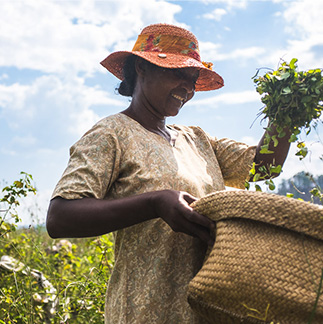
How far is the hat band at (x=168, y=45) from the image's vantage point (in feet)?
7.33

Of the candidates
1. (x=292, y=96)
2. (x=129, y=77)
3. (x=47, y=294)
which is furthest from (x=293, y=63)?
(x=47, y=294)

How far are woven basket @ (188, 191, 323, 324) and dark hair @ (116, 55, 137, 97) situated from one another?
1120mm

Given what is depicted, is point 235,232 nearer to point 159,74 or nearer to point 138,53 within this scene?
point 159,74

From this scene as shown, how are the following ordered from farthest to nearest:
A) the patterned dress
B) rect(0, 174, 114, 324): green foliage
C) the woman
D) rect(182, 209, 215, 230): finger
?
rect(0, 174, 114, 324): green foliage < the patterned dress < the woman < rect(182, 209, 215, 230): finger

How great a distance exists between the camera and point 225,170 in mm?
2432

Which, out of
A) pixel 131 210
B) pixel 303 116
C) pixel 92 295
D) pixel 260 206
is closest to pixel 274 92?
pixel 303 116

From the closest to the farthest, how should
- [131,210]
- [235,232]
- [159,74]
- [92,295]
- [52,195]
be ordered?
1. [235,232]
2. [131,210]
3. [52,195]
4. [159,74]
5. [92,295]

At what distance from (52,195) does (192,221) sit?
58 centimetres

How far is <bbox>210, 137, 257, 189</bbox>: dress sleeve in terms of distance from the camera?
2.38 m

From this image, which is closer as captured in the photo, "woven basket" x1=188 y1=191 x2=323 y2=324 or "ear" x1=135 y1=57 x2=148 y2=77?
"woven basket" x1=188 y1=191 x2=323 y2=324

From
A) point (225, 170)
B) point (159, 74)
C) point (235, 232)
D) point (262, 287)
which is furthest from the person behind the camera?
point (225, 170)

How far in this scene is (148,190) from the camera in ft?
6.10

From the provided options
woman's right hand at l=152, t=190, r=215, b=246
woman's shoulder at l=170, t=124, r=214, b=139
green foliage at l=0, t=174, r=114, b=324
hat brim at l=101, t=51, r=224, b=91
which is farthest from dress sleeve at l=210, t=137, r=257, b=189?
green foliage at l=0, t=174, r=114, b=324

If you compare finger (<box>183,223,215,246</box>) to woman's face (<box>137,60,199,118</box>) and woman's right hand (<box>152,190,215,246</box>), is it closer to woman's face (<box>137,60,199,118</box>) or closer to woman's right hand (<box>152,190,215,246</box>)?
woman's right hand (<box>152,190,215,246</box>)
